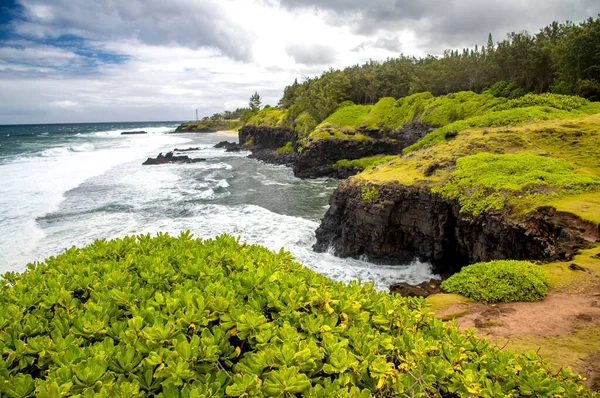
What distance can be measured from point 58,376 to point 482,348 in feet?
12.8

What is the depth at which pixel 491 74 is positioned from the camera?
47750mm

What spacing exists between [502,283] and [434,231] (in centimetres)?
741

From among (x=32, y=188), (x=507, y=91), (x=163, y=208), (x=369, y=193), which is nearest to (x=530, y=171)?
(x=369, y=193)

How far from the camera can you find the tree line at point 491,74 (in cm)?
2844

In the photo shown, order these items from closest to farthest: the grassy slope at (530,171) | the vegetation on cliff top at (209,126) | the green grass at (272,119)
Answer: the grassy slope at (530,171)
the green grass at (272,119)
the vegetation on cliff top at (209,126)

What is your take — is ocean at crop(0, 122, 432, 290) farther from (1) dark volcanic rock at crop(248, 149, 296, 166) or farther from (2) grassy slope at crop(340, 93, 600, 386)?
(2) grassy slope at crop(340, 93, 600, 386)

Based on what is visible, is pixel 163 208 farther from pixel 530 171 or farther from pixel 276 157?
pixel 276 157

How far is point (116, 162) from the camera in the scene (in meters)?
53.2

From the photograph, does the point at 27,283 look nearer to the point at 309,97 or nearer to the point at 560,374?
the point at 560,374

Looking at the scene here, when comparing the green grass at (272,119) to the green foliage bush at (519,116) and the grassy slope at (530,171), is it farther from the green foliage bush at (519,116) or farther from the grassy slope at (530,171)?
the grassy slope at (530,171)

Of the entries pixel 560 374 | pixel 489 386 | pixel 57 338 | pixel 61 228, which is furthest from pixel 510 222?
pixel 61 228

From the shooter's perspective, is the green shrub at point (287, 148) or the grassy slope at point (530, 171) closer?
the grassy slope at point (530, 171)

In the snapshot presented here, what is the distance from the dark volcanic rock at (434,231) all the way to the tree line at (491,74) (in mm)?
22380

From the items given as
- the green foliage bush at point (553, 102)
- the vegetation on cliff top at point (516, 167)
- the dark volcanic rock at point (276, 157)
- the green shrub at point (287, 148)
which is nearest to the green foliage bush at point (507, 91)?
the green foliage bush at point (553, 102)
